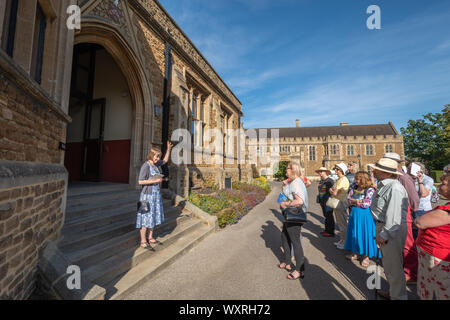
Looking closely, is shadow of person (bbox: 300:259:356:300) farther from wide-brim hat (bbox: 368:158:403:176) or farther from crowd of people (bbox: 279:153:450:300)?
wide-brim hat (bbox: 368:158:403:176)

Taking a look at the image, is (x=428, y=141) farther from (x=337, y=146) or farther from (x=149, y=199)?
(x=149, y=199)

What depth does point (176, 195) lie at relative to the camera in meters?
6.60

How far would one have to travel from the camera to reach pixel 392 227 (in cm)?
256

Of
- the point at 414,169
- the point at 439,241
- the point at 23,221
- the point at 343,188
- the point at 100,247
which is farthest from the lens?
the point at 343,188

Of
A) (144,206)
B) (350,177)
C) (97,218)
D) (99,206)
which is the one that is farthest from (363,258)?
(99,206)

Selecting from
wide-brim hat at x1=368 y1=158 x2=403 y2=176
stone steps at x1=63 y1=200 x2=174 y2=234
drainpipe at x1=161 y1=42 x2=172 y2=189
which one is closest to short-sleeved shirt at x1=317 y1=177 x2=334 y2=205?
wide-brim hat at x1=368 y1=158 x2=403 y2=176

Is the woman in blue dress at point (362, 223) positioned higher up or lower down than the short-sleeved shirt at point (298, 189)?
lower down

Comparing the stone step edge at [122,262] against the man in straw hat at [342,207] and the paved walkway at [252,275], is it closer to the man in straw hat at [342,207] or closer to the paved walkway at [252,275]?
the paved walkway at [252,275]

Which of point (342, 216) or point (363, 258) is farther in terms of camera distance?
point (342, 216)

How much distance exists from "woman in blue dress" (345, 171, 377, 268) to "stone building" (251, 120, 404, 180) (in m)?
37.2

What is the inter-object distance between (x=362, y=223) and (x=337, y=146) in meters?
46.8

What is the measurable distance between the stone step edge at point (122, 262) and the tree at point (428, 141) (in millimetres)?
40499

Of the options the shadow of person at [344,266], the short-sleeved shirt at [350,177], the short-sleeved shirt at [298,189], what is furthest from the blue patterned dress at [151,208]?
the short-sleeved shirt at [350,177]

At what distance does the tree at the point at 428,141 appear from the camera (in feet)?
103
